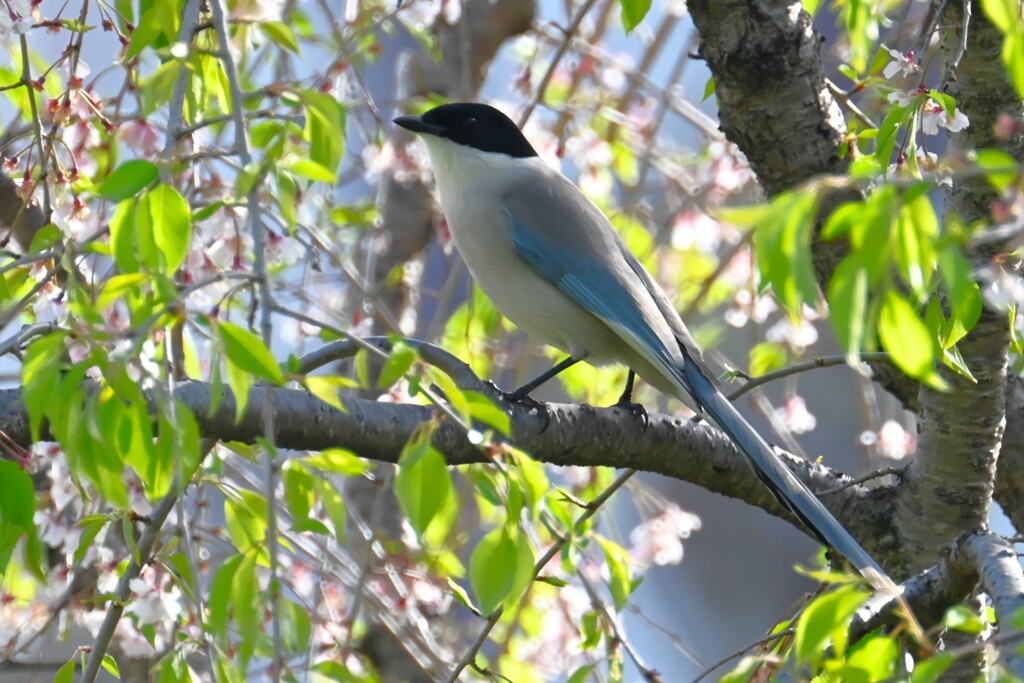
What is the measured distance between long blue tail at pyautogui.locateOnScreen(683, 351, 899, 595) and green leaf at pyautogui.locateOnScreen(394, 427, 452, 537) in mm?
966

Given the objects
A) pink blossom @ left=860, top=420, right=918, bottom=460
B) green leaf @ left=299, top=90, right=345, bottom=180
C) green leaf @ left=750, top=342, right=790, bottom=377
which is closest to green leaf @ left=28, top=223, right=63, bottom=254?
green leaf @ left=299, top=90, right=345, bottom=180

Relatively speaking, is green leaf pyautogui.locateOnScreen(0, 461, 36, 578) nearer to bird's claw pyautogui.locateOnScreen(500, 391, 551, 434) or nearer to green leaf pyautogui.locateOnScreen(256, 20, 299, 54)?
green leaf pyautogui.locateOnScreen(256, 20, 299, 54)

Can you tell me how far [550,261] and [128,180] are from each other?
6.15 ft

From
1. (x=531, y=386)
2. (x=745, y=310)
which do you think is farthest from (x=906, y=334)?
(x=745, y=310)

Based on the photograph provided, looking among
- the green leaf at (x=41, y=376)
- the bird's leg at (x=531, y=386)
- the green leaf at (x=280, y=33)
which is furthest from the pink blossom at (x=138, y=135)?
the green leaf at (x=41, y=376)

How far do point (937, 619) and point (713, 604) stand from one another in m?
7.53

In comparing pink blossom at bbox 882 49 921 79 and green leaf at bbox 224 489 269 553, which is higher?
pink blossom at bbox 882 49 921 79

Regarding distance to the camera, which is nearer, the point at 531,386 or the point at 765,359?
the point at 531,386

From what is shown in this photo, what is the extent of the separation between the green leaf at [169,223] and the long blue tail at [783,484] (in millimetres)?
1253

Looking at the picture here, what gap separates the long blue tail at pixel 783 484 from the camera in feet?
7.23

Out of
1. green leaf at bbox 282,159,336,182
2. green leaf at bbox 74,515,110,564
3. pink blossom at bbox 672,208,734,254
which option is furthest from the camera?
pink blossom at bbox 672,208,734,254

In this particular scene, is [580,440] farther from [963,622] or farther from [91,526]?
[963,622]

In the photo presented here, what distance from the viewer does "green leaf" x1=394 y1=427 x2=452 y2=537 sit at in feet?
4.54

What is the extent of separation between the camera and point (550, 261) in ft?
10.5
